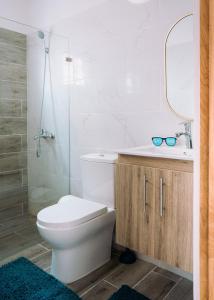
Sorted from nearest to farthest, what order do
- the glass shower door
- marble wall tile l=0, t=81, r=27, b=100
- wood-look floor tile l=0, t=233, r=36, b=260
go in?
wood-look floor tile l=0, t=233, r=36, b=260
marble wall tile l=0, t=81, r=27, b=100
the glass shower door

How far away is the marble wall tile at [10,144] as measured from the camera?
262 cm

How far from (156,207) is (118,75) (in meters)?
1.18

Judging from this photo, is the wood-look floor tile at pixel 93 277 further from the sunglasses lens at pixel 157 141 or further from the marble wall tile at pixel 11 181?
the marble wall tile at pixel 11 181

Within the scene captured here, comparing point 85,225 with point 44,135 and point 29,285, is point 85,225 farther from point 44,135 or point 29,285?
point 44,135

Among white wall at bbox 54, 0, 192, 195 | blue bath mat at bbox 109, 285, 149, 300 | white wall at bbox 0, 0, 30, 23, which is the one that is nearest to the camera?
blue bath mat at bbox 109, 285, 149, 300

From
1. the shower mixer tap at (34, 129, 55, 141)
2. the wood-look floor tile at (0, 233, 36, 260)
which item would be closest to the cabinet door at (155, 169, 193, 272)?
the wood-look floor tile at (0, 233, 36, 260)

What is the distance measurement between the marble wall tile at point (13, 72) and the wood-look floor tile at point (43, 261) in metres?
1.70

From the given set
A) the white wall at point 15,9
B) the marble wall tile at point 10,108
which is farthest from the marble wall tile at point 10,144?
the white wall at point 15,9

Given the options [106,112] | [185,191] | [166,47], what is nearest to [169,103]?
[166,47]

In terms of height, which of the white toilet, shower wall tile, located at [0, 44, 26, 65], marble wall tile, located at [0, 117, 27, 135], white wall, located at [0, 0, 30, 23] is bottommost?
the white toilet

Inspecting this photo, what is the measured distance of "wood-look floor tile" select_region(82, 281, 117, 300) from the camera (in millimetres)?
1649

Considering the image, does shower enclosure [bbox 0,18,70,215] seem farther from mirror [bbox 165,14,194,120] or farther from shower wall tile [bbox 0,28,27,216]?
mirror [bbox 165,14,194,120]

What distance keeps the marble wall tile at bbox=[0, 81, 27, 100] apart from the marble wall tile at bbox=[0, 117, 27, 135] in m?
0.23

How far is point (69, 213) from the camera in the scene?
5.96ft
